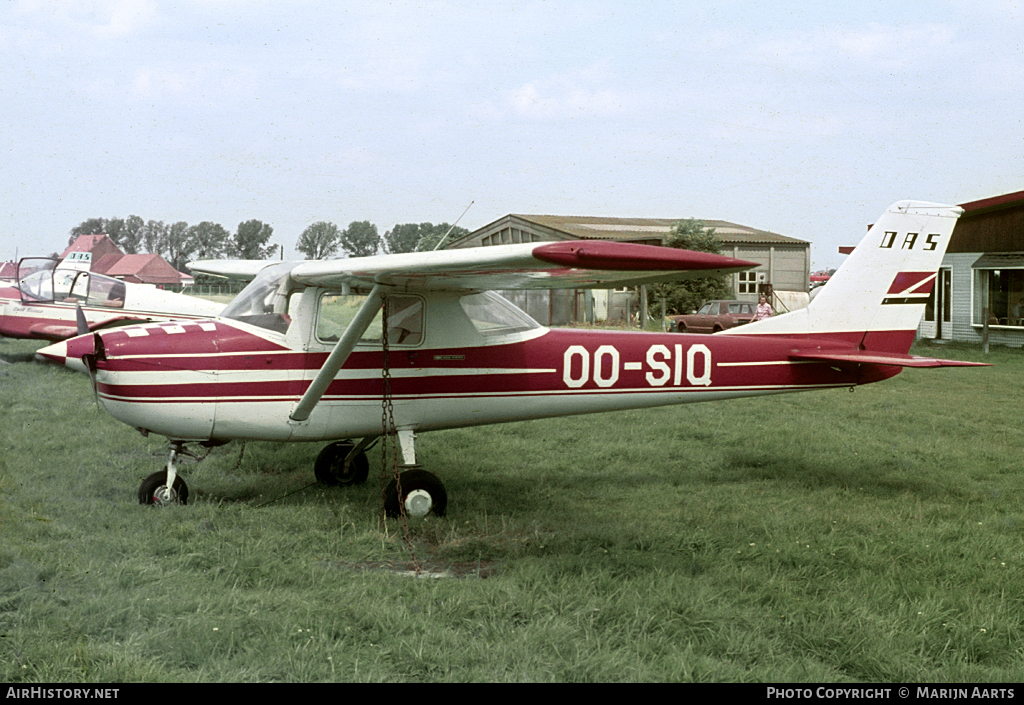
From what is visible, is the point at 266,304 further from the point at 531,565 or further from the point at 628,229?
the point at 628,229

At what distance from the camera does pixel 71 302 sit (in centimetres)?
1514

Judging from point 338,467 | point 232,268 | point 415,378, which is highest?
point 232,268

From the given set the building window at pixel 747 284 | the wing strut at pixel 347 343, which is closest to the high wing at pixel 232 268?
the wing strut at pixel 347 343

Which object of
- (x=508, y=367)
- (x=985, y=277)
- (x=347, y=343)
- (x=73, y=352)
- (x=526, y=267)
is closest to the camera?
(x=526, y=267)

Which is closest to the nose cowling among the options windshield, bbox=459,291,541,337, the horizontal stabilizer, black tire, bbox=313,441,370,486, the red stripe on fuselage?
A: the red stripe on fuselage

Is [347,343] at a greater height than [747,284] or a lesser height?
lesser

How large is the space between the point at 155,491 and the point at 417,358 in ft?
7.51

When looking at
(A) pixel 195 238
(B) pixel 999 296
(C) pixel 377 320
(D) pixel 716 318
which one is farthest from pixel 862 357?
(D) pixel 716 318

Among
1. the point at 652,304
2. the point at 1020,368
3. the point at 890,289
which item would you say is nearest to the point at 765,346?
the point at 890,289

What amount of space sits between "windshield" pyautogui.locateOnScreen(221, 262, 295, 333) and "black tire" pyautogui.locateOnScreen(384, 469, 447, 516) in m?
1.52

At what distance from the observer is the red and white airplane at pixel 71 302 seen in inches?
565

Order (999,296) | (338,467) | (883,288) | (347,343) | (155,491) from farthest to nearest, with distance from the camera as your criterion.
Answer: (999,296), (883,288), (338,467), (155,491), (347,343)

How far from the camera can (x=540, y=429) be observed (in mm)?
10375

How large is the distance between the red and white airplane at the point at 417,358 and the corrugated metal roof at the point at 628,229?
9.02m
